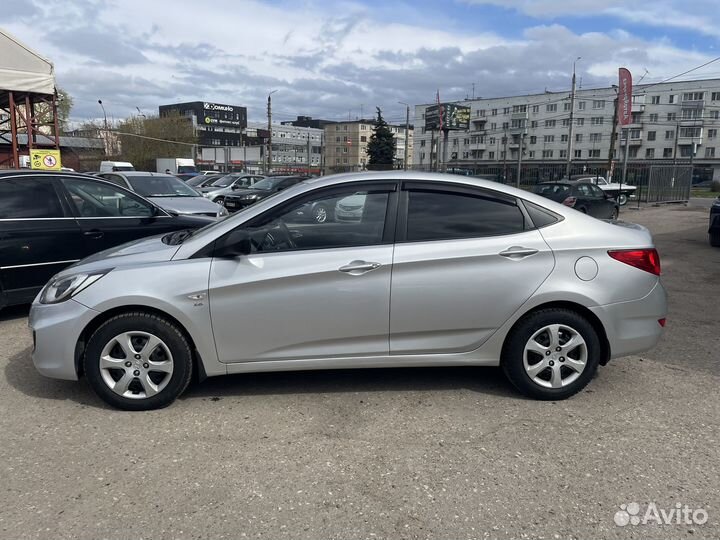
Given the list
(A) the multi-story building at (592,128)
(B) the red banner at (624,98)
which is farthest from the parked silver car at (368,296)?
(A) the multi-story building at (592,128)

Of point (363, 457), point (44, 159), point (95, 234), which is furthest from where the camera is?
point (44, 159)

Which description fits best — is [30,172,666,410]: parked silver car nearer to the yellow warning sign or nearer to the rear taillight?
the rear taillight

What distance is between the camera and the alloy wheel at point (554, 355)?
3873mm

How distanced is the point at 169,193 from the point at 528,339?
9.64 metres

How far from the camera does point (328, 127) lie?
123 m

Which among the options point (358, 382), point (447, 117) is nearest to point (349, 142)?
point (447, 117)

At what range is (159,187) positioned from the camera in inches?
469

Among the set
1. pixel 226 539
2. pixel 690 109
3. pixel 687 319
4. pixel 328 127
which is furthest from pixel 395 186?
pixel 328 127

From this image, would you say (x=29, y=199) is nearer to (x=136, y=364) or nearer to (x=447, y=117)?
(x=136, y=364)

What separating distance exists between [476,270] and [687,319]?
3.80m

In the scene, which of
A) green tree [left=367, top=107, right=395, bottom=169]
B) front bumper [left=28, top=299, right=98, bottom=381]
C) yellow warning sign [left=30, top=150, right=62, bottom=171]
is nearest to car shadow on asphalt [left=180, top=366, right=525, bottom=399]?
front bumper [left=28, top=299, right=98, bottom=381]

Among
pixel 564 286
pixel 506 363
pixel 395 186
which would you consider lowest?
pixel 506 363

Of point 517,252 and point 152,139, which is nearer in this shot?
point 517,252

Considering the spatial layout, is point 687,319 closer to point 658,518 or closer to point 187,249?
point 658,518
